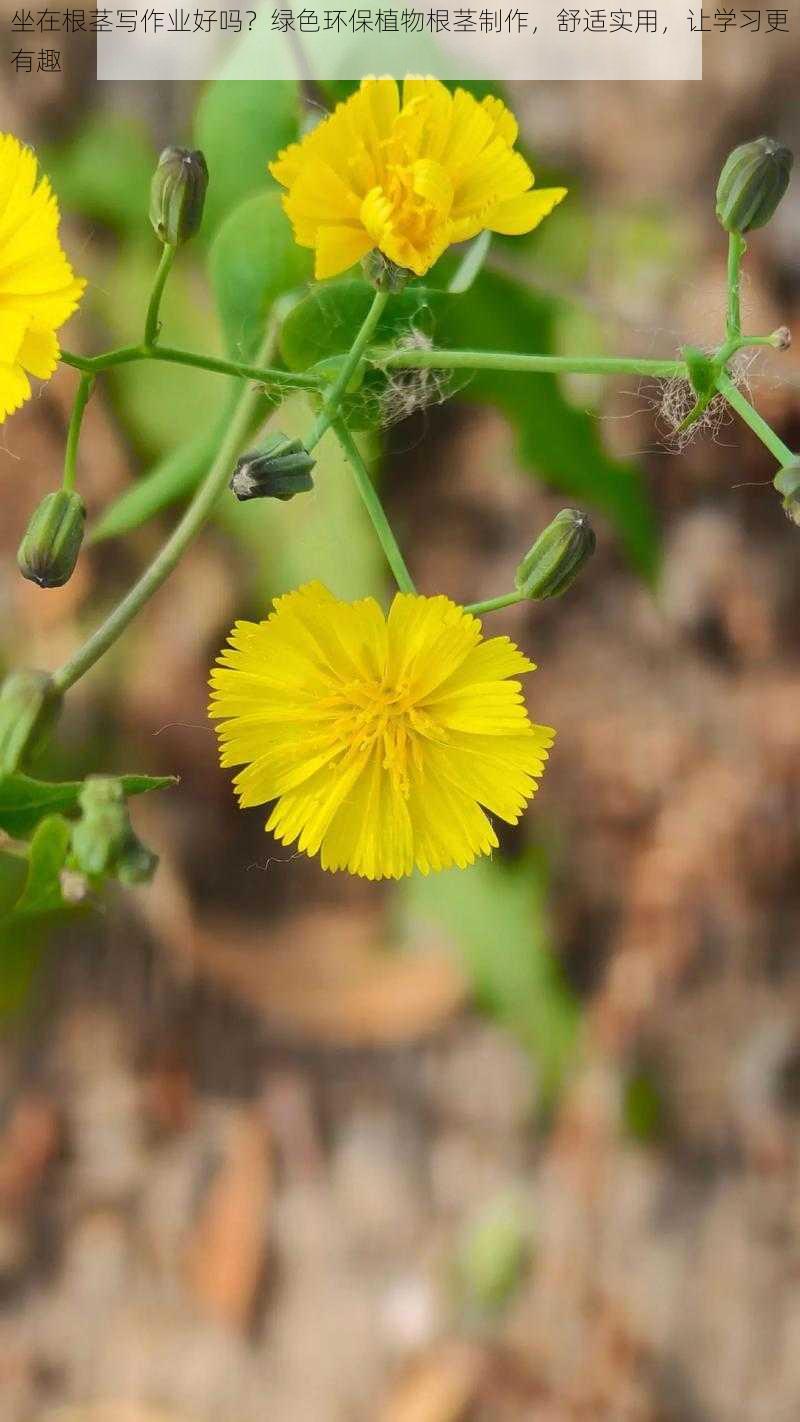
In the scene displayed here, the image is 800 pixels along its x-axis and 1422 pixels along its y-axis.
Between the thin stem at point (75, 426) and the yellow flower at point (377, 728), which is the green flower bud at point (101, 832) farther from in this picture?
the thin stem at point (75, 426)

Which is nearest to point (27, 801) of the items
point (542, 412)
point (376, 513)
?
point (376, 513)

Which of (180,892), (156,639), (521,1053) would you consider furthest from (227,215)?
(521,1053)

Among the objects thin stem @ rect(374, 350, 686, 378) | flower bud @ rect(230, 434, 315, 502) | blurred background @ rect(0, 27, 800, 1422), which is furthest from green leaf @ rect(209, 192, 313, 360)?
blurred background @ rect(0, 27, 800, 1422)

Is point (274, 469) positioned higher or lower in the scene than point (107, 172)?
lower

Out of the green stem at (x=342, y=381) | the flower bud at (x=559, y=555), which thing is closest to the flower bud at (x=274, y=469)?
the green stem at (x=342, y=381)

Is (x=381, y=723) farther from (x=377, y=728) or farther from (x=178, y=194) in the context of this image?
(x=178, y=194)

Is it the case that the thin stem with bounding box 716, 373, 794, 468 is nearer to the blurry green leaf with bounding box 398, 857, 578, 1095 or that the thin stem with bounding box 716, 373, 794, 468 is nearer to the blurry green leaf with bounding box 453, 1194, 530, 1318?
the blurry green leaf with bounding box 398, 857, 578, 1095
